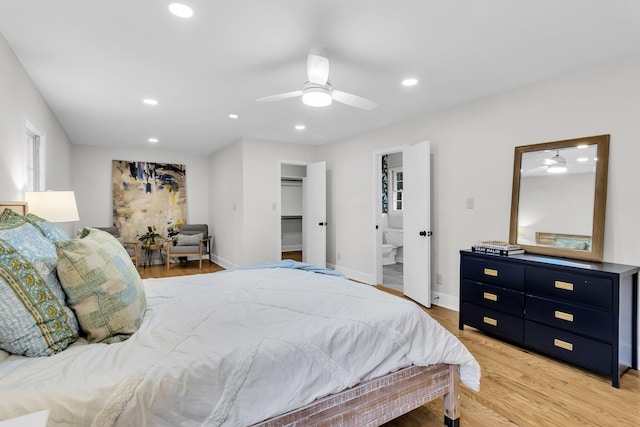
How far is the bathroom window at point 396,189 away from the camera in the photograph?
22.7ft

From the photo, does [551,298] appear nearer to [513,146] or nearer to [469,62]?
[513,146]

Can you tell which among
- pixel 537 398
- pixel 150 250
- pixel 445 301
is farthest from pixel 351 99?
pixel 150 250

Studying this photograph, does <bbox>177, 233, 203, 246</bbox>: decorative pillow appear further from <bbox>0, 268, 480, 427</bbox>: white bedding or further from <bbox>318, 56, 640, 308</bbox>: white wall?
<bbox>0, 268, 480, 427</bbox>: white bedding

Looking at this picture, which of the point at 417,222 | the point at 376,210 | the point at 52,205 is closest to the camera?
the point at 52,205

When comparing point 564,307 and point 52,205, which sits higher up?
point 52,205

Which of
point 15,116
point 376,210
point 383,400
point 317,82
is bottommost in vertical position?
point 383,400

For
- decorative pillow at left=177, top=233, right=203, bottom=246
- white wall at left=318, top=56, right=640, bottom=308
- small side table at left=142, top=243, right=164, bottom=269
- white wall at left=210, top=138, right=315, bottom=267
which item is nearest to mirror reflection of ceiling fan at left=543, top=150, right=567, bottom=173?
white wall at left=318, top=56, right=640, bottom=308

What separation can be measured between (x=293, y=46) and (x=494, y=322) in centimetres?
287

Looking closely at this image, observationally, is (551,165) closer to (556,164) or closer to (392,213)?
(556,164)

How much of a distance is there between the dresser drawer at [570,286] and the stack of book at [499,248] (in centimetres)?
28

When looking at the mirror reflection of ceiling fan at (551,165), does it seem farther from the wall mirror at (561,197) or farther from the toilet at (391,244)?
the toilet at (391,244)

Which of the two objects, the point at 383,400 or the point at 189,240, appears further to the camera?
the point at 189,240

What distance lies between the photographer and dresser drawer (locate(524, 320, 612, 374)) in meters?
2.18

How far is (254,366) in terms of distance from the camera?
3.87 ft
